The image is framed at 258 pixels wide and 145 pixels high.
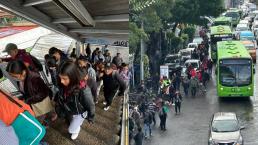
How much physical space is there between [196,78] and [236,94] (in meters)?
2.22

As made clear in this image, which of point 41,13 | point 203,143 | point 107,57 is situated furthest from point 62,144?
point 203,143

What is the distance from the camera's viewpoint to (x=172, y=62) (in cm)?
2338

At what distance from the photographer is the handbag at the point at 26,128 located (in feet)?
6.71

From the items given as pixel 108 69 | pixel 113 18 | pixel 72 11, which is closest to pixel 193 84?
pixel 113 18

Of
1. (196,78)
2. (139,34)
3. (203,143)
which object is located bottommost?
(203,143)

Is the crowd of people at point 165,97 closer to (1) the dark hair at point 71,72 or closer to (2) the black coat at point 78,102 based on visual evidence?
(2) the black coat at point 78,102

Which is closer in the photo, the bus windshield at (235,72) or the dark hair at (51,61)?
the dark hair at (51,61)

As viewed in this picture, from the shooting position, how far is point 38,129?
7.02ft

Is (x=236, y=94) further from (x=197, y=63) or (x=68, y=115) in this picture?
(x=68, y=115)

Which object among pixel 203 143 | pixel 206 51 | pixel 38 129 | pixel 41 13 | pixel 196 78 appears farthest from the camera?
pixel 206 51

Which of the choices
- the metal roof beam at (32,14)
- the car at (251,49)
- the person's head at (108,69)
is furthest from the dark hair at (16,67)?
the car at (251,49)

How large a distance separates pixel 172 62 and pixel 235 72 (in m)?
4.94

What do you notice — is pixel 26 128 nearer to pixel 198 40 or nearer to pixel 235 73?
pixel 235 73

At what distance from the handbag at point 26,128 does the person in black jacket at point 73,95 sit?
1.51 meters
